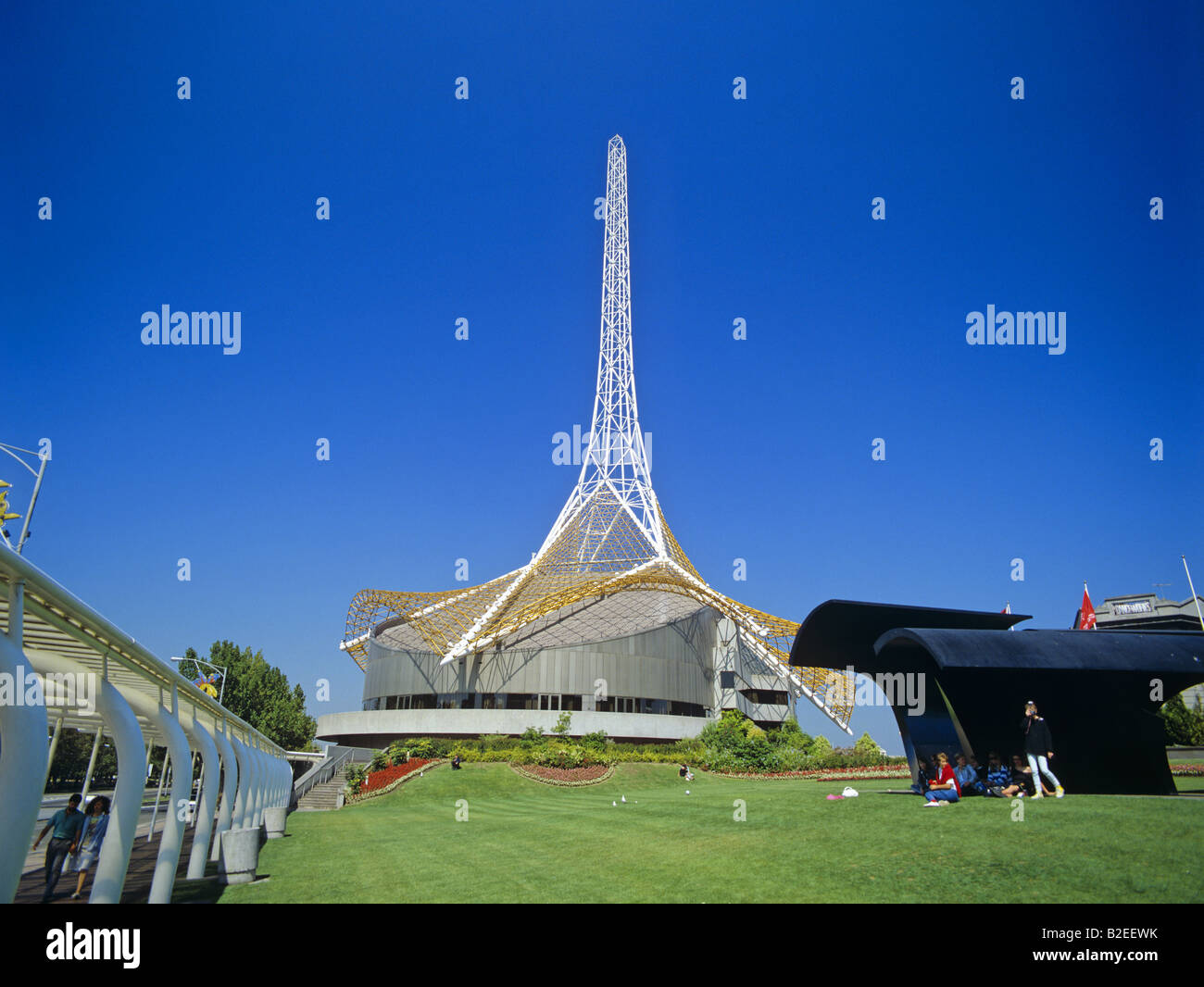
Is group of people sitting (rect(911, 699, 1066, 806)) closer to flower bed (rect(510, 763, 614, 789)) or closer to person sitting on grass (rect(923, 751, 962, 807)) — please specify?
person sitting on grass (rect(923, 751, 962, 807))

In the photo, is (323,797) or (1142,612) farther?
(1142,612)

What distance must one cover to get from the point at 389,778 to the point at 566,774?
8591mm

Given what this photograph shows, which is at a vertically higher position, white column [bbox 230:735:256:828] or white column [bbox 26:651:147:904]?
white column [bbox 26:651:147:904]

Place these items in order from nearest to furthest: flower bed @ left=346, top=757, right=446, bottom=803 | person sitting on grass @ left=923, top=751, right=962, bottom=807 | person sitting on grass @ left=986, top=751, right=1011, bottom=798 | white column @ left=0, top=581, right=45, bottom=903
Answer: white column @ left=0, top=581, right=45, bottom=903, person sitting on grass @ left=923, top=751, right=962, bottom=807, person sitting on grass @ left=986, top=751, right=1011, bottom=798, flower bed @ left=346, top=757, right=446, bottom=803

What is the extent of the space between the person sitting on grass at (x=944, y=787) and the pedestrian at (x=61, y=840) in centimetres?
1436

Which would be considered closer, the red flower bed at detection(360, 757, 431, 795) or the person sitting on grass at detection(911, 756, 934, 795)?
the person sitting on grass at detection(911, 756, 934, 795)

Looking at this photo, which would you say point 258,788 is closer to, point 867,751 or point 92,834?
point 92,834

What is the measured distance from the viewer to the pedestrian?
11.7m

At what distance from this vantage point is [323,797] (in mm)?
39250

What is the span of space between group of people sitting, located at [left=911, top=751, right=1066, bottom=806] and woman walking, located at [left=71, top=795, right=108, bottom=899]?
1398 centimetres

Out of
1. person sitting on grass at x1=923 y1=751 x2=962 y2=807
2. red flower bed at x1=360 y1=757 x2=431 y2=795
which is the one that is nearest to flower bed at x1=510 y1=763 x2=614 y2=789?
red flower bed at x1=360 y1=757 x2=431 y2=795

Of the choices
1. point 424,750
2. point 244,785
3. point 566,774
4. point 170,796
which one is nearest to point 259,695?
point 424,750
